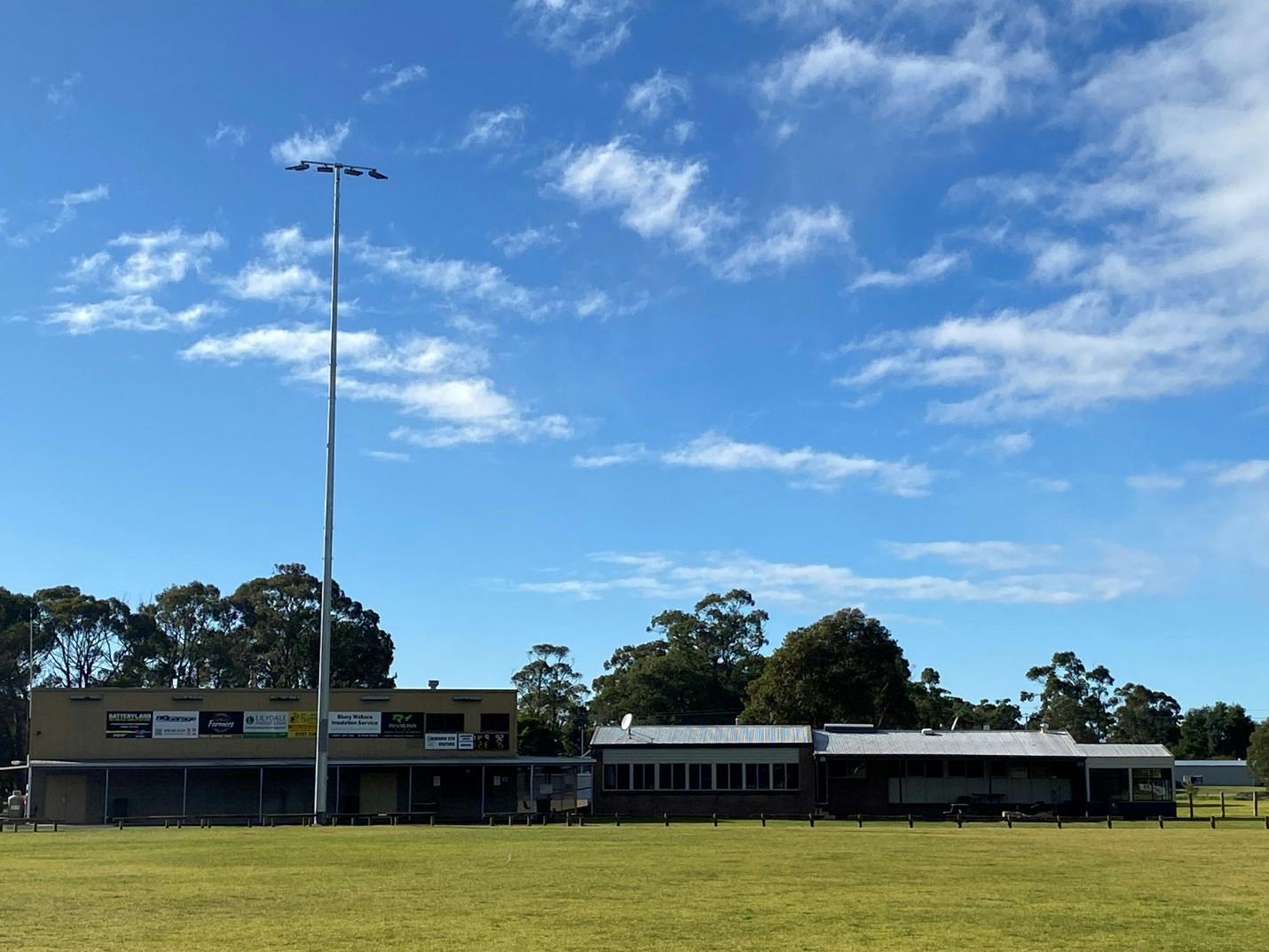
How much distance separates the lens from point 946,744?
211 ft

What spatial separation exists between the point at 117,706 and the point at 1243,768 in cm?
10274

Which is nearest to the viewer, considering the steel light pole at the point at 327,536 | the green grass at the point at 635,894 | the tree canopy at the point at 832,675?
the green grass at the point at 635,894

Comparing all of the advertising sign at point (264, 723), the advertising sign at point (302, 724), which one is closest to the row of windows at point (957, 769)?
the advertising sign at point (302, 724)

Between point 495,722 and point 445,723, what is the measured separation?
8.03ft

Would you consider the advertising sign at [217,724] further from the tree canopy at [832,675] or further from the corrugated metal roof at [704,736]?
the tree canopy at [832,675]

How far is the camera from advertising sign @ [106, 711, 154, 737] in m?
64.1

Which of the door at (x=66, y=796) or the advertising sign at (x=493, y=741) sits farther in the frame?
the advertising sign at (x=493, y=741)

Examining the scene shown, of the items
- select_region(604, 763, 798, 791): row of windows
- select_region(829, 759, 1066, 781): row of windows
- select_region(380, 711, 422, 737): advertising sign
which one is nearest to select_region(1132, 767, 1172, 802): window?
select_region(829, 759, 1066, 781): row of windows

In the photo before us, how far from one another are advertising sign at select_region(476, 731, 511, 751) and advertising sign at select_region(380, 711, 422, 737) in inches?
113

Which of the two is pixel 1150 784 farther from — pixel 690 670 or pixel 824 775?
pixel 690 670

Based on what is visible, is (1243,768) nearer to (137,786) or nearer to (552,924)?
(137,786)

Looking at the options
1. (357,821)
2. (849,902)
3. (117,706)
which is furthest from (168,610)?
(849,902)

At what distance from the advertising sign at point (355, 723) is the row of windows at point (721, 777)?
1156cm

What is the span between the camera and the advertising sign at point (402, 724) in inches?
2596
